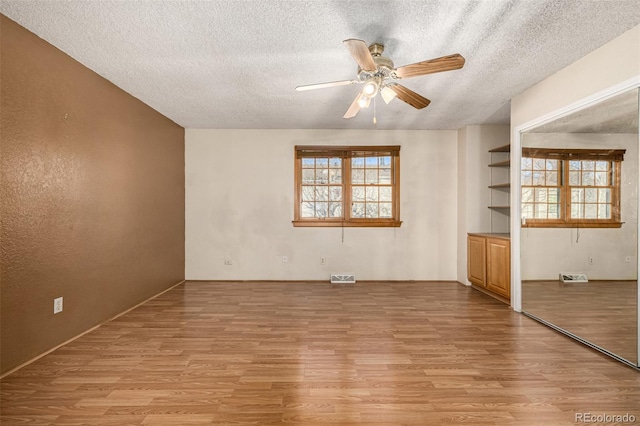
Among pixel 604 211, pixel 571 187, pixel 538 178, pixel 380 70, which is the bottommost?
pixel 604 211

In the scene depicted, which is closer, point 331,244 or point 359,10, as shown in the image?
point 359,10

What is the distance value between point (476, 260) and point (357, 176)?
233 centimetres

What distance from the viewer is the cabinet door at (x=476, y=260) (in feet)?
15.8

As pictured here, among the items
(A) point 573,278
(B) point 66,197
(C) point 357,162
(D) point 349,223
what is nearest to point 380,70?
(A) point 573,278

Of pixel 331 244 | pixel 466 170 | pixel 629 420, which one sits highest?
pixel 466 170

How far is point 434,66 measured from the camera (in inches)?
91.1

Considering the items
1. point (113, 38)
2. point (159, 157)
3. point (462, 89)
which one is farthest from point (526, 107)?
point (159, 157)

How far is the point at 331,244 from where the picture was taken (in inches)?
221

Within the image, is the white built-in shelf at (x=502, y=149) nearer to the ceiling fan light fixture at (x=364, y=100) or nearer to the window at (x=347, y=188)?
the window at (x=347, y=188)

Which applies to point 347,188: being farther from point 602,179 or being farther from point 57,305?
point 57,305

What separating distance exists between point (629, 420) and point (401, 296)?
2.84 meters

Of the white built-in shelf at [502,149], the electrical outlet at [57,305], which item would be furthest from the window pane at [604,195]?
the electrical outlet at [57,305]

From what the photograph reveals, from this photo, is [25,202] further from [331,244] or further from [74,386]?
[331,244]

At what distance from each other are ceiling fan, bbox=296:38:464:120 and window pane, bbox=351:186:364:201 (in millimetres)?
2536
